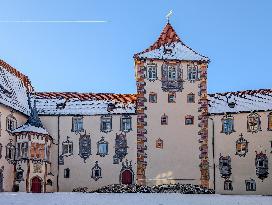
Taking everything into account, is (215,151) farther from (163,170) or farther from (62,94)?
(62,94)

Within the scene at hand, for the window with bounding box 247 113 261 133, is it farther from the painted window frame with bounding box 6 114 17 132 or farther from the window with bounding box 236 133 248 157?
the painted window frame with bounding box 6 114 17 132

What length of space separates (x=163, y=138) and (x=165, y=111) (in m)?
2.61

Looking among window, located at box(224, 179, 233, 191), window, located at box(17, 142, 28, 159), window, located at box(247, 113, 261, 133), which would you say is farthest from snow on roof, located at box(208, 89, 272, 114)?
window, located at box(17, 142, 28, 159)

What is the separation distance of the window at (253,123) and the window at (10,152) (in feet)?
71.1

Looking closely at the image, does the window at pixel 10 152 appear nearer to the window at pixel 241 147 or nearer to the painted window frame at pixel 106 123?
the painted window frame at pixel 106 123

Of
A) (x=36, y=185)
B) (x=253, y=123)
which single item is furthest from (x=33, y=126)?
(x=253, y=123)

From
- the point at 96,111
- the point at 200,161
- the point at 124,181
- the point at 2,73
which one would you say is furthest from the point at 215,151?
the point at 2,73

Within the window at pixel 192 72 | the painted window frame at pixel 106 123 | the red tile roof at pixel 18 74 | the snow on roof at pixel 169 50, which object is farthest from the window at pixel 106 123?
the red tile roof at pixel 18 74

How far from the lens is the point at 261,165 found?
4756 centimetres

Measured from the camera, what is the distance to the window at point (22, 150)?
45500 millimetres

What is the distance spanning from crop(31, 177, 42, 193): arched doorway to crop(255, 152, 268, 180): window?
1980 cm

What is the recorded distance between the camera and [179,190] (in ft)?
140

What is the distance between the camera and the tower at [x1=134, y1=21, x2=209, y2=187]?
48.1 m

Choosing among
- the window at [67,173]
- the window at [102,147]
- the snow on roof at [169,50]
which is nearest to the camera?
the window at [67,173]
